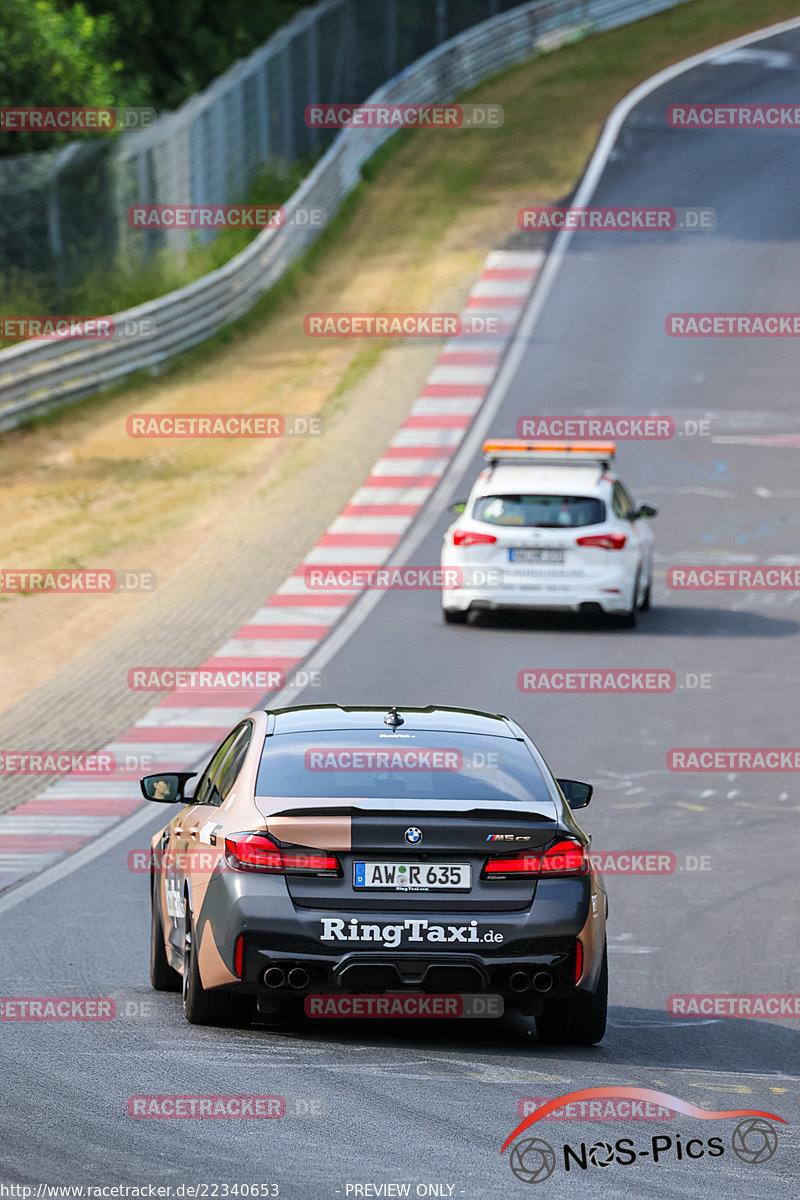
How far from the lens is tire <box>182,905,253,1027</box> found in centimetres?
825

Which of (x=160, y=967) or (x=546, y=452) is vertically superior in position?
(x=160, y=967)

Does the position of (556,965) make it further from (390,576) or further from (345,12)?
(345,12)

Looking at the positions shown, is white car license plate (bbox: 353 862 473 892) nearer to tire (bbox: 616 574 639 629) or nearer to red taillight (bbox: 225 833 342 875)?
red taillight (bbox: 225 833 342 875)

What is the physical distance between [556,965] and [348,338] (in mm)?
27836

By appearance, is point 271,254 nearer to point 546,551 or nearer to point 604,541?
point 546,551

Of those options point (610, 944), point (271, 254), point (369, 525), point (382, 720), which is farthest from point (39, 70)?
point (382, 720)

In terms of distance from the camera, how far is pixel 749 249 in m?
37.7

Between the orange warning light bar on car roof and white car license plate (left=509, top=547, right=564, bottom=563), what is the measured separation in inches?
48.5

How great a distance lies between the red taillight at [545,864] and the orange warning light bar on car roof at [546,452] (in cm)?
1325

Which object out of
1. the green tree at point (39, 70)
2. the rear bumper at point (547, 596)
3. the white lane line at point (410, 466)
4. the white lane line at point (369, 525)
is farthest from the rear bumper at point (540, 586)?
the green tree at point (39, 70)

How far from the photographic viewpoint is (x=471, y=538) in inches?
814

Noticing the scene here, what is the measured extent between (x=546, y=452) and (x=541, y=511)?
0.81 meters

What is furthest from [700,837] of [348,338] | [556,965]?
[348,338]

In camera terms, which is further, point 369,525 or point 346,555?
point 369,525
